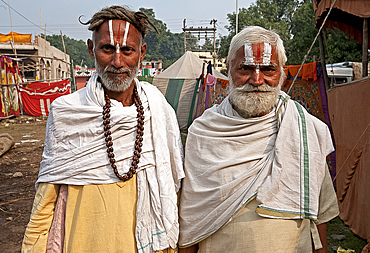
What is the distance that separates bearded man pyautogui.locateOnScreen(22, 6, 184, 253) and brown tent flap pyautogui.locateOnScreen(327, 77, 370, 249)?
9.54 ft

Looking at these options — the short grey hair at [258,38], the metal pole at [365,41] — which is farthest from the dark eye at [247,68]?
the metal pole at [365,41]

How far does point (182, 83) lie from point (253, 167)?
461 inches

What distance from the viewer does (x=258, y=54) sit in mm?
2107

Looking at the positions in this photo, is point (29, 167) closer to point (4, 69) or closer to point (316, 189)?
point (316, 189)

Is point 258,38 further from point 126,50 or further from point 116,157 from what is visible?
point 116,157

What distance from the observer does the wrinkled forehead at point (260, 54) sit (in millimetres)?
2104

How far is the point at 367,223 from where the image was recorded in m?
3.96

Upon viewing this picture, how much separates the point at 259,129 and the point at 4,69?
670 inches

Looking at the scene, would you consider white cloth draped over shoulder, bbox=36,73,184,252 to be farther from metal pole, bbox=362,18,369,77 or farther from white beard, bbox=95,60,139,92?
metal pole, bbox=362,18,369,77

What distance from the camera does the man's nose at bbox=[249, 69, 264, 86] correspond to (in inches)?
82.9

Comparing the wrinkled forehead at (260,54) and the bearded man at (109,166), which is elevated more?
the wrinkled forehead at (260,54)

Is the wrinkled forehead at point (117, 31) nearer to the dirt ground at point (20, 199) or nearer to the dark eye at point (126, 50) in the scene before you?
the dark eye at point (126, 50)

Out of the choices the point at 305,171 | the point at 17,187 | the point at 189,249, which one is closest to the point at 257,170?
the point at 305,171

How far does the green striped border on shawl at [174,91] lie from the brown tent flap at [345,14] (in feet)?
25.9
